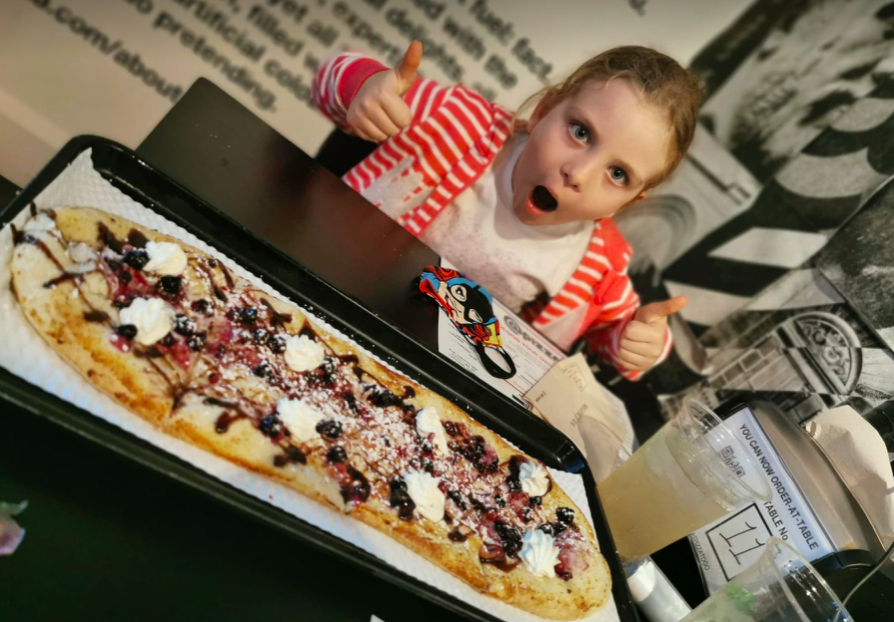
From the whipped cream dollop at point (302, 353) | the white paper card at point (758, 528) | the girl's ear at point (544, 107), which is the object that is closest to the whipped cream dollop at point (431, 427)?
the whipped cream dollop at point (302, 353)

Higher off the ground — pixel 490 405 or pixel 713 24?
pixel 713 24

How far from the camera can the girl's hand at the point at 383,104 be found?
1.27 m

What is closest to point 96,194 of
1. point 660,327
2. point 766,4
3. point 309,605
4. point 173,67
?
point 309,605

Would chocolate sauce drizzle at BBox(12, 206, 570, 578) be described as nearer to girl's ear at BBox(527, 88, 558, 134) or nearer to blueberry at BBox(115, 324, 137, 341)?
blueberry at BBox(115, 324, 137, 341)

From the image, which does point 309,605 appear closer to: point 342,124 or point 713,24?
point 342,124

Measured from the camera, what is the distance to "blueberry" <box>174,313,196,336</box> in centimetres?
85

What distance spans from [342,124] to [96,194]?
2.58ft

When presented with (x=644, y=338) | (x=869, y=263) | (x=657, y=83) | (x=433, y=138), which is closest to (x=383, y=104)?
(x=433, y=138)

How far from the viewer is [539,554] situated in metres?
0.97

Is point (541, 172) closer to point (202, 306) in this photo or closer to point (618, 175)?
point (618, 175)

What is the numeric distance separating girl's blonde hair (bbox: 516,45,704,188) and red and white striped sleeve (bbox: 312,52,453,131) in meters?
0.35

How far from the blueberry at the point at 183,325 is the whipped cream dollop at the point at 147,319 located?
1cm

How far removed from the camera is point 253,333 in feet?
3.03

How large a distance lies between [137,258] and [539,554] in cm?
86
